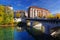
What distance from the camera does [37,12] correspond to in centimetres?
507

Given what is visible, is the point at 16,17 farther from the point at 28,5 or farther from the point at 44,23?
the point at 44,23

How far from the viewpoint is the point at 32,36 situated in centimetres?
560

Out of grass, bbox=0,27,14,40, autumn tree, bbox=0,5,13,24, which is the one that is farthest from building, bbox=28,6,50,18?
grass, bbox=0,27,14,40

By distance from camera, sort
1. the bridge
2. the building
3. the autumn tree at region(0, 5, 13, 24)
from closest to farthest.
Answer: the building, the bridge, the autumn tree at region(0, 5, 13, 24)

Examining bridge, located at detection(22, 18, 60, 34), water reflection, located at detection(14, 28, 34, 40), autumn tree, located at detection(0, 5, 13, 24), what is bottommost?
water reflection, located at detection(14, 28, 34, 40)

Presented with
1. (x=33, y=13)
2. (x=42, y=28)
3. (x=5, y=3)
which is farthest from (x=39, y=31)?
(x=5, y=3)

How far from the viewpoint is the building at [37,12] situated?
501 cm

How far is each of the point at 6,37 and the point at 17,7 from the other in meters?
0.80

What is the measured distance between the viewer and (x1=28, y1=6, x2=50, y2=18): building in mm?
5014

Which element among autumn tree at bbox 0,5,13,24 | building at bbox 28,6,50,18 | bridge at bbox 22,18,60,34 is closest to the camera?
building at bbox 28,6,50,18

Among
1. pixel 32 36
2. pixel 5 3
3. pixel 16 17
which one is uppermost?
pixel 5 3

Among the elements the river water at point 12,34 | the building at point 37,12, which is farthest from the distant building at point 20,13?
the river water at point 12,34

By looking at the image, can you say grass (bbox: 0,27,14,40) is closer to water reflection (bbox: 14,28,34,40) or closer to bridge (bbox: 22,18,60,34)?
water reflection (bbox: 14,28,34,40)

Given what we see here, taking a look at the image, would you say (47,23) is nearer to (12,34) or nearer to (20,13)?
(20,13)
